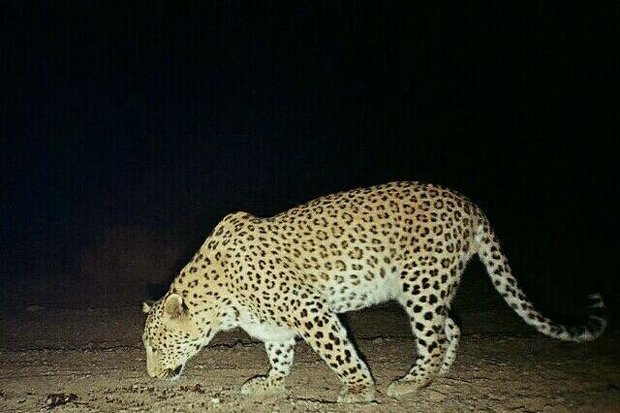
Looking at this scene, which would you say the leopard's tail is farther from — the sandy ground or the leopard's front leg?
the leopard's front leg

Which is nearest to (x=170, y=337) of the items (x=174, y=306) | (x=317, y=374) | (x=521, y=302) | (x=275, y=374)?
(x=174, y=306)

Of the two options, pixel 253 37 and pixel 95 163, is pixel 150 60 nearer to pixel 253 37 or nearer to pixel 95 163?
pixel 253 37

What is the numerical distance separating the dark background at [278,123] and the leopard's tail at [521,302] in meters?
4.08

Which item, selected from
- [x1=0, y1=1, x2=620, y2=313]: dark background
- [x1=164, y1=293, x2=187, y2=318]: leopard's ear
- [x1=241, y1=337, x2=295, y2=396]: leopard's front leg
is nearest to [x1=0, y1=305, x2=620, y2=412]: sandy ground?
[x1=241, y1=337, x2=295, y2=396]: leopard's front leg

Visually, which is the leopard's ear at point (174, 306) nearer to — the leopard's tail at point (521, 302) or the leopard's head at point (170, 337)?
the leopard's head at point (170, 337)

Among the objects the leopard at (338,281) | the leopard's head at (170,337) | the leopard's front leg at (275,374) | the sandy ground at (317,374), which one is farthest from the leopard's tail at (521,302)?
the leopard's head at (170,337)

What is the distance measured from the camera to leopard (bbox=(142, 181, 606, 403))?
5176 mm

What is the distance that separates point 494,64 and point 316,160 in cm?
1459

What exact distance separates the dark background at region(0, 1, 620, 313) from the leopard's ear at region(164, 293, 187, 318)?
17.5 ft

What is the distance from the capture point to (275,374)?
227 inches

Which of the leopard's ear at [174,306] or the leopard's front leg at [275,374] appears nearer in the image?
the leopard's ear at [174,306]

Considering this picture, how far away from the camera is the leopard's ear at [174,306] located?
532 centimetres

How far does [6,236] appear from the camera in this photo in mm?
19141

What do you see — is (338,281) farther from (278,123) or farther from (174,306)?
(278,123)
